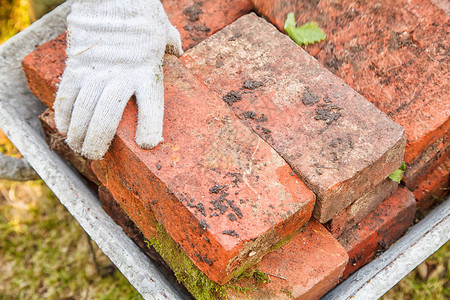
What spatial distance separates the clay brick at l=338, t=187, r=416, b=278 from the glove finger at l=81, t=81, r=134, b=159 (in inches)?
42.5

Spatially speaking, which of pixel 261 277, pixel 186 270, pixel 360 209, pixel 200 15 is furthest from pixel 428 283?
pixel 200 15

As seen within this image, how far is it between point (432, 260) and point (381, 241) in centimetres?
106

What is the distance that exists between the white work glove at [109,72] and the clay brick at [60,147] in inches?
15.7

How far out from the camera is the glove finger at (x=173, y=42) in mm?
2031

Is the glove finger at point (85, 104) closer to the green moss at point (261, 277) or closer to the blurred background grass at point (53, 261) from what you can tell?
the green moss at point (261, 277)

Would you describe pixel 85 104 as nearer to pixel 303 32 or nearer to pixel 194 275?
pixel 194 275

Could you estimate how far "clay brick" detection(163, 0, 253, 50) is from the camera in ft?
7.31

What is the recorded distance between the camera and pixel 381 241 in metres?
2.16

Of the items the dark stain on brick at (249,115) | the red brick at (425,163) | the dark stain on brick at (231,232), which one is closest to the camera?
the dark stain on brick at (231,232)

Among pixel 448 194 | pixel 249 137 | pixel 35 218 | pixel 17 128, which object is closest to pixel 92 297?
pixel 35 218

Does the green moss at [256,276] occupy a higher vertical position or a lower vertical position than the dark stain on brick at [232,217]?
lower

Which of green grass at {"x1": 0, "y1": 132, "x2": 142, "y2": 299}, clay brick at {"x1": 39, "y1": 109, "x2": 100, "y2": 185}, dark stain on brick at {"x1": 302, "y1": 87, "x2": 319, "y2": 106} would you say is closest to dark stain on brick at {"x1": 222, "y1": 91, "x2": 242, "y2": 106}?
dark stain on brick at {"x1": 302, "y1": 87, "x2": 319, "y2": 106}

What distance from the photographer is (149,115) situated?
1762 millimetres

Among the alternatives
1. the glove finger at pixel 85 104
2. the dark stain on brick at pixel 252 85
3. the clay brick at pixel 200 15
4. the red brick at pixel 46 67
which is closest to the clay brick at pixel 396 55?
the clay brick at pixel 200 15
